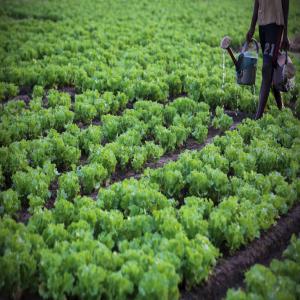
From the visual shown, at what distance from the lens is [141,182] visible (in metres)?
5.58

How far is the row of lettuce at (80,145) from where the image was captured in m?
5.57

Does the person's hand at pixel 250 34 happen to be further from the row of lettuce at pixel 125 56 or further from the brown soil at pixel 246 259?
the brown soil at pixel 246 259

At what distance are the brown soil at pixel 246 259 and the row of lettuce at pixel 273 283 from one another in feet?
1.20

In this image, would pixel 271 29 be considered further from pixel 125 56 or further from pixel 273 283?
pixel 125 56

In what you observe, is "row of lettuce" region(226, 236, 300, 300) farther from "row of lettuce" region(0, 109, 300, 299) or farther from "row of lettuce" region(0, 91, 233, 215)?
"row of lettuce" region(0, 91, 233, 215)

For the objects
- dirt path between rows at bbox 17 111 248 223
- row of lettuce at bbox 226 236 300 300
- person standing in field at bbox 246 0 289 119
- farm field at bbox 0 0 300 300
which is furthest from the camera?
person standing in field at bbox 246 0 289 119

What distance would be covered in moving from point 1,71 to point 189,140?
15.9 feet

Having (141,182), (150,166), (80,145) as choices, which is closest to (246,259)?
(141,182)

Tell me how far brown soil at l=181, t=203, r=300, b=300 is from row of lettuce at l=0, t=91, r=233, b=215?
2.06 m

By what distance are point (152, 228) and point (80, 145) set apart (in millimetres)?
2808

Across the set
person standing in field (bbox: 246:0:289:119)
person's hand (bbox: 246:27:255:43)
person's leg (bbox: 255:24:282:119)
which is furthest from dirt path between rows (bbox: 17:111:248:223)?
person's hand (bbox: 246:27:255:43)

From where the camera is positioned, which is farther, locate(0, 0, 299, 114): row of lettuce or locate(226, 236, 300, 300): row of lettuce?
locate(0, 0, 299, 114): row of lettuce

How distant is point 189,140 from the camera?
7805 mm

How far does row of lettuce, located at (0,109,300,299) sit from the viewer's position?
153 inches
